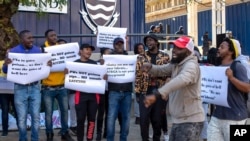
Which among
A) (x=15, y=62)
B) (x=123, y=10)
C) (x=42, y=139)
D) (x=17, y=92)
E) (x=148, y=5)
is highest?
(x=148, y=5)

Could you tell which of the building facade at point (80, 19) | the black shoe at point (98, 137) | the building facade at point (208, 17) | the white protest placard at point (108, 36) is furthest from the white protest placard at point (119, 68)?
the building facade at point (208, 17)

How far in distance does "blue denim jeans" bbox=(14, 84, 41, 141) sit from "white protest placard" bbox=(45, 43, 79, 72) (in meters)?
0.71

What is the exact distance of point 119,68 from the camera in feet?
28.4

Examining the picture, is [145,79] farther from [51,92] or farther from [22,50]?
[22,50]

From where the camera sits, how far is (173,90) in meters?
5.45

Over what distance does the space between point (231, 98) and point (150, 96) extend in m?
1.37

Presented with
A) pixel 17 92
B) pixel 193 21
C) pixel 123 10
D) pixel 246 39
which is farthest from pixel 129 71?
pixel 193 21

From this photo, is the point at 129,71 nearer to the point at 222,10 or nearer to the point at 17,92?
the point at 17,92

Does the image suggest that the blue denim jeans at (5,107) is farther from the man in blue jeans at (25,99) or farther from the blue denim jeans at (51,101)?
the man in blue jeans at (25,99)

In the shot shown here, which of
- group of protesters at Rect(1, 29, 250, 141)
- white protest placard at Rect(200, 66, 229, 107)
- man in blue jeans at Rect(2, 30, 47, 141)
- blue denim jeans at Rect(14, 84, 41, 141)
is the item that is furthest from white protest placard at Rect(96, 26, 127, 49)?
white protest placard at Rect(200, 66, 229, 107)

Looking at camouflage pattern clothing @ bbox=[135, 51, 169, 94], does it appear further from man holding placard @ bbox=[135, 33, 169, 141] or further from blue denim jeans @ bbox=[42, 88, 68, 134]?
blue denim jeans @ bbox=[42, 88, 68, 134]

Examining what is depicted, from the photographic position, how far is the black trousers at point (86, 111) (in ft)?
27.4

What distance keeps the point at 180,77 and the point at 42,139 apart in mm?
4810

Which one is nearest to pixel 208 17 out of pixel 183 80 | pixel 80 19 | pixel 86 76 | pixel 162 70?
pixel 80 19
